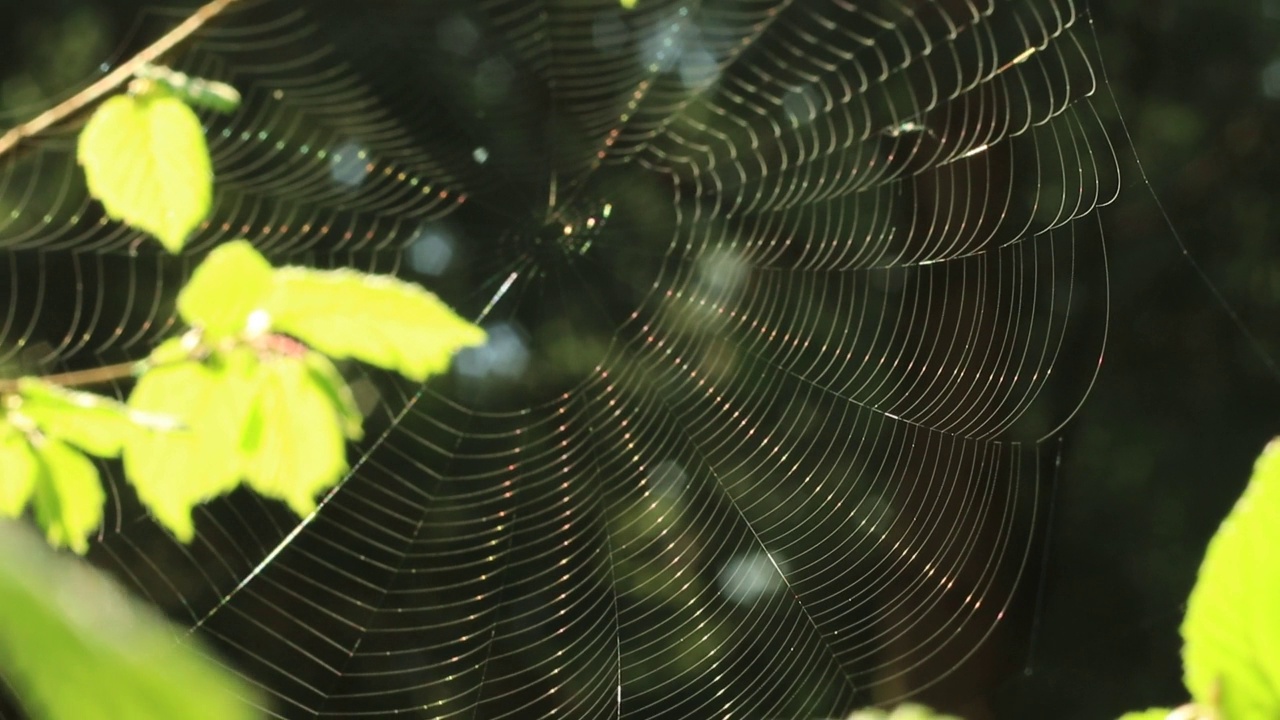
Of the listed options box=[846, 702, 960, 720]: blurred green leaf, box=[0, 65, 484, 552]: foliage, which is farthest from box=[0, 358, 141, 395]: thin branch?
box=[846, 702, 960, 720]: blurred green leaf

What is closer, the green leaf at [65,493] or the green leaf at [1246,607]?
the green leaf at [1246,607]

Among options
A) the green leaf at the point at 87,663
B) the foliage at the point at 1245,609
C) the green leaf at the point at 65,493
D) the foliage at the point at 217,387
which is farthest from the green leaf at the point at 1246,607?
the green leaf at the point at 65,493

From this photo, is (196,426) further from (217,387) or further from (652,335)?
(652,335)

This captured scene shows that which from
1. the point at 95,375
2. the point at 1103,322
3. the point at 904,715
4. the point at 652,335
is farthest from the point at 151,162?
the point at 1103,322

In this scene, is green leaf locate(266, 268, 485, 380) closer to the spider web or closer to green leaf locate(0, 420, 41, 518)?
green leaf locate(0, 420, 41, 518)

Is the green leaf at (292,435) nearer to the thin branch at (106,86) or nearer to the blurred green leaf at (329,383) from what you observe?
the blurred green leaf at (329,383)

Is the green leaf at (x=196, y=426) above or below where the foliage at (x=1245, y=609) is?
below

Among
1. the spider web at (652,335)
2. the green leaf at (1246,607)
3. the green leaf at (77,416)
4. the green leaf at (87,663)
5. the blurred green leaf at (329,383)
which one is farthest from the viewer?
the spider web at (652,335)
